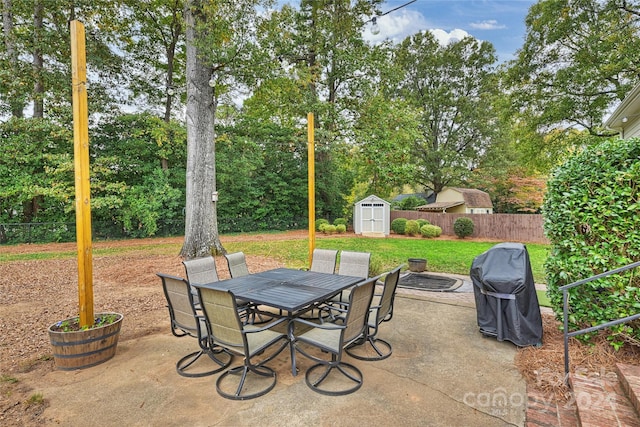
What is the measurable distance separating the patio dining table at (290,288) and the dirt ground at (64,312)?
138 centimetres

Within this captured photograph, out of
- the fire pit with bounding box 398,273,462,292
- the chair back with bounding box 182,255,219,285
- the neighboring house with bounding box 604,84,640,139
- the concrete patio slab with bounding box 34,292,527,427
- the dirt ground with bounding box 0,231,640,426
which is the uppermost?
the neighboring house with bounding box 604,84,640,139

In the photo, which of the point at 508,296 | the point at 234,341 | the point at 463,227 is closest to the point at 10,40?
the point at 234,341

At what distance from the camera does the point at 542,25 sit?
424 inches

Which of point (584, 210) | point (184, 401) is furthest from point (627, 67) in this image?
point (184, 401)

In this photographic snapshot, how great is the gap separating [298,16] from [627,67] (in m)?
12.1

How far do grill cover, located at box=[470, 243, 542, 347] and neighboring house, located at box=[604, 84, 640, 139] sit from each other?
405 cm

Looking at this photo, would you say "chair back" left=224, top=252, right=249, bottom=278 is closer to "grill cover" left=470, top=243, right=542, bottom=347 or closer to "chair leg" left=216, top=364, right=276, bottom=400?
"chair leg" left=216, top=364, right=276, bottom=400

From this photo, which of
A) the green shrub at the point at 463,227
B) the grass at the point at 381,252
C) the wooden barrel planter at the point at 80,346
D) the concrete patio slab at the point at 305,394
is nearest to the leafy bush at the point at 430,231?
the green shrub at the point at 463,227

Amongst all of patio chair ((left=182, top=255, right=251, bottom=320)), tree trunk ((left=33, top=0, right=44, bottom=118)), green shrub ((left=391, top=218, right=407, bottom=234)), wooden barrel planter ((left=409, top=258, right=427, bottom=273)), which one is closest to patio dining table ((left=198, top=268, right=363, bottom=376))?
patio chair ((left=182, top=255, right=251, bottom=320))

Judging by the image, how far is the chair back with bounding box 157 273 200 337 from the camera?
109 inches

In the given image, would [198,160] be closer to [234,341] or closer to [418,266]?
[418,266]

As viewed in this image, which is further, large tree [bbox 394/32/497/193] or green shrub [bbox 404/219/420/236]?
large tree [bbox 394/32/497/193]

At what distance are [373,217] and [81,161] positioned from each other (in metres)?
13.4

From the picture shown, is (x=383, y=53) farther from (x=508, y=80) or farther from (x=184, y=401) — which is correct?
(x=184, y=401)
